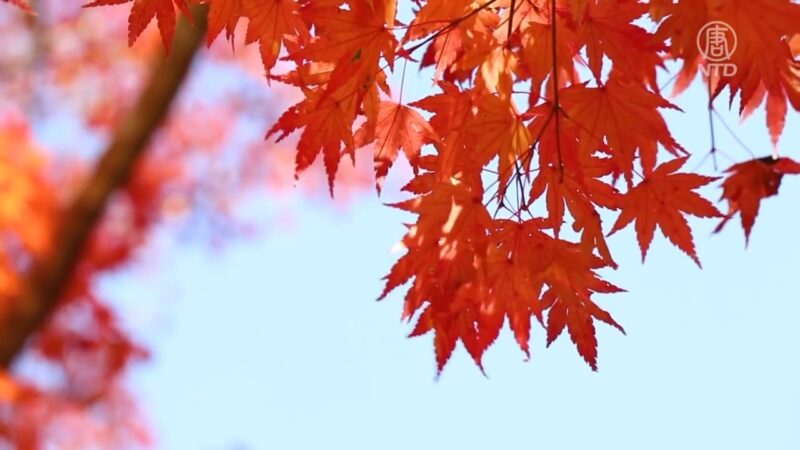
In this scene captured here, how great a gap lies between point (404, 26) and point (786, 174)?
1.63 feet

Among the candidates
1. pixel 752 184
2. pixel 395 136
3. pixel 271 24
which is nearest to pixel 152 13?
pixel 271 24

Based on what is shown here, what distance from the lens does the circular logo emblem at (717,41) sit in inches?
37.3

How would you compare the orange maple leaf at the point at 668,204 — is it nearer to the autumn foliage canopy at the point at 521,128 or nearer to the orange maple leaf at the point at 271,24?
the autumn foliage canopy at the point at 521,128

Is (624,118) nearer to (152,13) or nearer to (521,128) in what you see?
(521,128)

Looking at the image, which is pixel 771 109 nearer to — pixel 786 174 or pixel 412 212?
pixel 786 174

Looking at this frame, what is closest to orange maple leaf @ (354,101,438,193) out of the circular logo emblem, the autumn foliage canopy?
the autumn foliage canopy

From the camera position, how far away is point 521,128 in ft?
3.54

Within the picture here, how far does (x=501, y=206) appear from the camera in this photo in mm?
1151

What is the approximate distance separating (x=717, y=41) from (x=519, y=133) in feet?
0.79

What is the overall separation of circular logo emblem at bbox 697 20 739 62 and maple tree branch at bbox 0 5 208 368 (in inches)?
121

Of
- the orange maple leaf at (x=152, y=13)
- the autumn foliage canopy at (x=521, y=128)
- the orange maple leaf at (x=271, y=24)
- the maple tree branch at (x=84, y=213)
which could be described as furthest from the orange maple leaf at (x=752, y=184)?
the maple tree branch at (x=84, y=213)

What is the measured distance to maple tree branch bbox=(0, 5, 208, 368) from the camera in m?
3.92

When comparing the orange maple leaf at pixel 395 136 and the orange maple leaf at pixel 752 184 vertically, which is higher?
the orange maple leaf at pixel 395 136

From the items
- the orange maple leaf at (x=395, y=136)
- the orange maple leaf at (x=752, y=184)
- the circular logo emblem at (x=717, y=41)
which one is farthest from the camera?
the orange maple leaf at (x=395, y=136)
